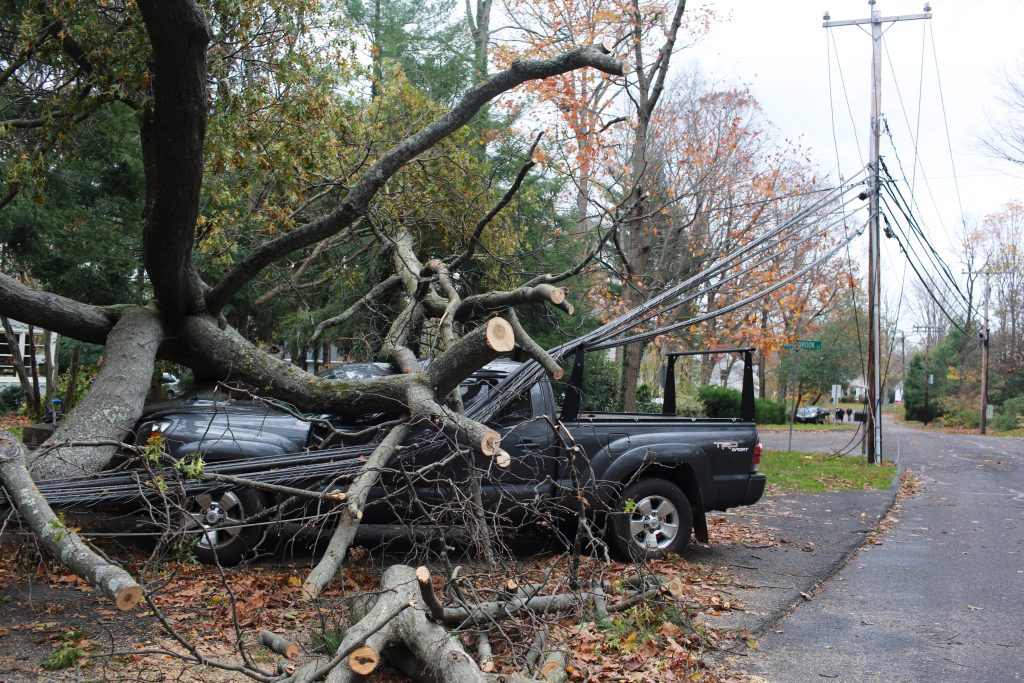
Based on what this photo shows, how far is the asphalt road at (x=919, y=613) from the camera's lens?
5094 millimetres

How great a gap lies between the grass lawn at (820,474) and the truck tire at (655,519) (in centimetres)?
597

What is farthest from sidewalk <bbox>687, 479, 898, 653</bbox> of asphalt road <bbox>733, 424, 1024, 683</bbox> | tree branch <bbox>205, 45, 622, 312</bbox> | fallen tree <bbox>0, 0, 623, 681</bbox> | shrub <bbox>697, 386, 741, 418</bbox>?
shrub <bbox>697, 386, 741, 418</bbox>

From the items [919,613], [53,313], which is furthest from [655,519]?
[53,313]

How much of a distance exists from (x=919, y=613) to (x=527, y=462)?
3257 mm

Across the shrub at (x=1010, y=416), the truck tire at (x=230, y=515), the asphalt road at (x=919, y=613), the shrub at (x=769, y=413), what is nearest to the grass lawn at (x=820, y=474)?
the asphalt road at (x=919, y=613)

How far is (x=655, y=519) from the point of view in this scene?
7.62 metres

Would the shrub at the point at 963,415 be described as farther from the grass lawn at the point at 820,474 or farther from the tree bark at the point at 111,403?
the tree bark at the point at 111,403

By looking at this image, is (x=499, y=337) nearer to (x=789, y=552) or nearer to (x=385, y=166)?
(x=385, y=166)

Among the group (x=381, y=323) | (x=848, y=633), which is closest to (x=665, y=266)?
(x=381, y=323)

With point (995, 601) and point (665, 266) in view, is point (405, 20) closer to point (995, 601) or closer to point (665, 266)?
point (665, 266)

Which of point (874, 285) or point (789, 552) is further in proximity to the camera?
point (874, 285)

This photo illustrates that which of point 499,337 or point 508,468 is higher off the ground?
point 499,337

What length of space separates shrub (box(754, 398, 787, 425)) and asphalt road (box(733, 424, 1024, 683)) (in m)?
31.2

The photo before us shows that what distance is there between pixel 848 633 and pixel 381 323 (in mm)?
10102
